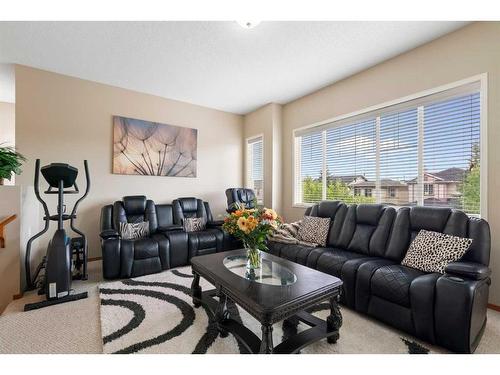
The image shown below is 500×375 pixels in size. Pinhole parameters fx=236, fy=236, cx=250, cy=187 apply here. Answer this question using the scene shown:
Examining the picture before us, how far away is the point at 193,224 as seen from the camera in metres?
4.07

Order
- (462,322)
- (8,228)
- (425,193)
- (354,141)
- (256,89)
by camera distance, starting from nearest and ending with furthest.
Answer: (462,322) → (8,228) → (425,193) → (354,141) → (256,89)

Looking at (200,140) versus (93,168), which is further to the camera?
(200,140)

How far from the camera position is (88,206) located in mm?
3795

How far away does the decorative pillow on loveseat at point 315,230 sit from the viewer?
3088 mm

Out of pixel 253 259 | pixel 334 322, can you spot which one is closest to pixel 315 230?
pixel 253 259

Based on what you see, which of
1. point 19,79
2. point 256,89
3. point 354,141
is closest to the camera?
point 19,79

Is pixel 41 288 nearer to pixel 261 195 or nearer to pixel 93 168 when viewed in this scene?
pixel 93 168

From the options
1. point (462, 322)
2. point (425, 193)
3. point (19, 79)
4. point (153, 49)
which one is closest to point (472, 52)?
point (425, 193)

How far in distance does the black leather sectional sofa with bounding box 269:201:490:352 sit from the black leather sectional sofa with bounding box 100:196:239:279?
1260mm

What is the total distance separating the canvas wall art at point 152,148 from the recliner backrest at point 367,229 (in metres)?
3.09

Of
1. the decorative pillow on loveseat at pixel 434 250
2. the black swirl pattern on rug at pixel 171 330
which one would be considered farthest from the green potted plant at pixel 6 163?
the decorative pillow on loveseat at pixel 434 250

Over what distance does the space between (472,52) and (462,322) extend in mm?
2576

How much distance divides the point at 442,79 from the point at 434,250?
75.0 inches

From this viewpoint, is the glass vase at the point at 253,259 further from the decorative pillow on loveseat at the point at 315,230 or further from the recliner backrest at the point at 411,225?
the recliner backrest at the point at 411,225
